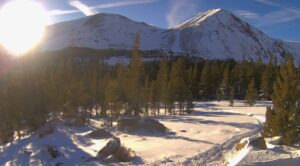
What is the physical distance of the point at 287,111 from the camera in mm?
28812

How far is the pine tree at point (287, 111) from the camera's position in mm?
27734

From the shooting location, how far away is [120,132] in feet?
150

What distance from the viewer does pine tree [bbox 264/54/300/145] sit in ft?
91.0

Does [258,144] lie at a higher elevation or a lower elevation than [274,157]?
higher

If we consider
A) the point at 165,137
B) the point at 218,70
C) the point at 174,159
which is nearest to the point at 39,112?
the point at 165,137

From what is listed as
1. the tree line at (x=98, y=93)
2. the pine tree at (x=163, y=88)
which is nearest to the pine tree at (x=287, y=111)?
the tree line at (x=98, y=93)

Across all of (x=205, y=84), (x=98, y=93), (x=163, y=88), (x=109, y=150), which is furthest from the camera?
(x=205, y=84)

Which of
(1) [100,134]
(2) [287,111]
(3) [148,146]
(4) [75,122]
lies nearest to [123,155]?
(3) [148,146]

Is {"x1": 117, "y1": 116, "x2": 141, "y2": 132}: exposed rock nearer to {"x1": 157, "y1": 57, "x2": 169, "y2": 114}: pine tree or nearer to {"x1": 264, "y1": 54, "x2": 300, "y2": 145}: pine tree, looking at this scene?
{"x1": 264, "y1": 54, "x2": 300, "y2": 145}: pine tree

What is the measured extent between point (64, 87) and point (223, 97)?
4757 centimetres

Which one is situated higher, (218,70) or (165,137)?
(218,70)

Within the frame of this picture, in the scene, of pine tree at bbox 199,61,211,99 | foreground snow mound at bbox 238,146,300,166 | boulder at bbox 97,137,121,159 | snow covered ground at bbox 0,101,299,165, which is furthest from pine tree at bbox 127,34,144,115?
foreground snow mound at bbox 238,146,300,166

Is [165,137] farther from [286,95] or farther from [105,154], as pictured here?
[286,95]

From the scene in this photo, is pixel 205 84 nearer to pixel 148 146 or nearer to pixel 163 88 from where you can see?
pixel 163 88
